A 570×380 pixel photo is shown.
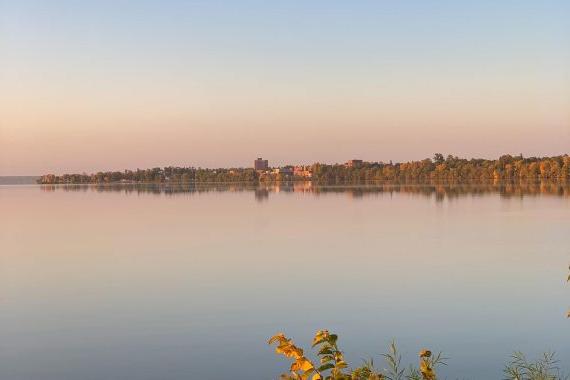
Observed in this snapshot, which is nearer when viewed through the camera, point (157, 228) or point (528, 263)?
point (528, 263)

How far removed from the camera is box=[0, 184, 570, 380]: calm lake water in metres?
13.2

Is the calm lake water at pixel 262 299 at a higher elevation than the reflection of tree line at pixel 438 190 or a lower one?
higher

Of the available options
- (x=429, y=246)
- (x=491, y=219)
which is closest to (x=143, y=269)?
(x=429, y=246)

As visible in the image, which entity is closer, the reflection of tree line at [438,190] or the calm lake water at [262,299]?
the calm lake water at [262,299]

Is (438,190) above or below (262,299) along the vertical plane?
Result: below

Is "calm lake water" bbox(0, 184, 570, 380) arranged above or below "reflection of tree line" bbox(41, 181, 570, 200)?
above

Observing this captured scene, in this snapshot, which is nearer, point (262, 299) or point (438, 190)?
point (262, 299)

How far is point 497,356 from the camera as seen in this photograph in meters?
13.0

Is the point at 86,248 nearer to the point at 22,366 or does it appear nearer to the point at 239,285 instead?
the point at 239,285

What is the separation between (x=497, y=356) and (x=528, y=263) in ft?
43.1

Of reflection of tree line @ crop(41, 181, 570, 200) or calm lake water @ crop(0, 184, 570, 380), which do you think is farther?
reflection of tree line @ crop(41, 181, 570, 200)

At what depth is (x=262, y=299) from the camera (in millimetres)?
18562

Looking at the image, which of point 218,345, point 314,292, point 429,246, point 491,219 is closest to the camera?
point 218,345

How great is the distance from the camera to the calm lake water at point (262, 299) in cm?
1321
